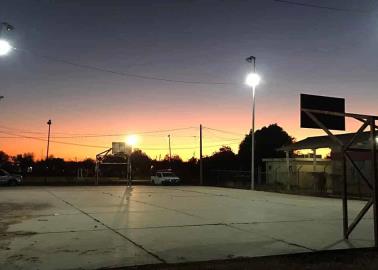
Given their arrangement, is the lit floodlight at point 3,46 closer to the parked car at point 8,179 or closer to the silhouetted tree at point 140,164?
the parked car at point 8,179

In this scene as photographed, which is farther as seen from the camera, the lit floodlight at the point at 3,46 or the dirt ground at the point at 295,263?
the lit floodlight at the point at 3,46

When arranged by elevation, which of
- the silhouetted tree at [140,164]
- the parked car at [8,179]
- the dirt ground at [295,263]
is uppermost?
the silhouetted tree at [140,164]

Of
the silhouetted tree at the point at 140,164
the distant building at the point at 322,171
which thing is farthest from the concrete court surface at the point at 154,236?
the silhouetted tree at the point at 140,164

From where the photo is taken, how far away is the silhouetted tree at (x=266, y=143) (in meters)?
77.9

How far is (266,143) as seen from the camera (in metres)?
79.9

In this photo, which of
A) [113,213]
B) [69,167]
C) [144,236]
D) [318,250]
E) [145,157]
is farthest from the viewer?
[145,157]

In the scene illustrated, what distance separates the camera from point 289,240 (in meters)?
11.4

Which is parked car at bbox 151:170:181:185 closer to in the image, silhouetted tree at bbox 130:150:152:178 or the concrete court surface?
the concrete court surface

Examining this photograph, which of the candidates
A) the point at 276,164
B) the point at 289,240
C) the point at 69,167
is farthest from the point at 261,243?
the point at 69,167

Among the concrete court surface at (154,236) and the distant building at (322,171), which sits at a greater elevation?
the distant building at (322,171)

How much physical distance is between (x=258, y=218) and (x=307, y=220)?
66.2 inches

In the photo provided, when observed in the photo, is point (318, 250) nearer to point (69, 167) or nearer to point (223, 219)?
point (223, 219)

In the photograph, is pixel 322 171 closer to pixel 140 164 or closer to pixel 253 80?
pixel 253 80

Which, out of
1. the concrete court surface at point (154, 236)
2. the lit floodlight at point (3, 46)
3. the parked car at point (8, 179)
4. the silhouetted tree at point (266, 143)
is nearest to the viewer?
the concrete court surface at point (154, 236)
